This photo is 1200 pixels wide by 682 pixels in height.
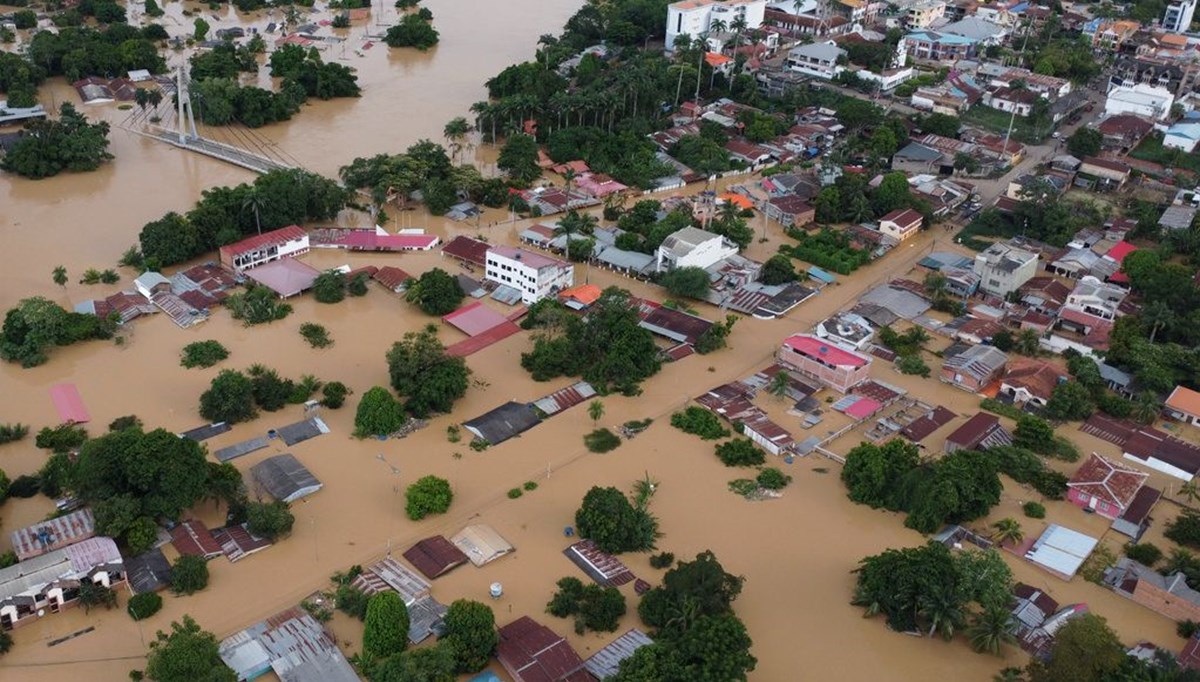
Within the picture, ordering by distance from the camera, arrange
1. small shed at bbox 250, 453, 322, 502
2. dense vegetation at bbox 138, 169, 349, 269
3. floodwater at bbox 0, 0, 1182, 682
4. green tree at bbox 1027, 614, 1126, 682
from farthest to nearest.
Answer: dense vegetation at bbox 138, 169, 349, 269 → small shed at bbox 250, 453, 322, 502 → floodwater at bbox 0, 0, 1182, 682 → green tree at bbox 1027, 614, 1126, 682

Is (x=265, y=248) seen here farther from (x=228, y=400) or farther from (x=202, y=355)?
(x=228, y=400)

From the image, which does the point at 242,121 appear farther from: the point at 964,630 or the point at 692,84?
the point at 964,630

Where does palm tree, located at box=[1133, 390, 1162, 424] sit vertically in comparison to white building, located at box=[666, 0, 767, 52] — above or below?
below

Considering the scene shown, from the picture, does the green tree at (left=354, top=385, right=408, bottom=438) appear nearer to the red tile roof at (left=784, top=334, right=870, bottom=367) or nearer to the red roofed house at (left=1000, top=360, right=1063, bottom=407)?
the red tile roof at (left=784, top=334, right=870, bottom=367)

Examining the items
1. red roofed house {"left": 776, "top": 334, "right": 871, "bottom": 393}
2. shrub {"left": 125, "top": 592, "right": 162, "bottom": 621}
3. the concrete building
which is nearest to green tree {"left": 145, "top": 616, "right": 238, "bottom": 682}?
shrub {"left": 125, "top": 592, "right": 162, "bottom": 621}

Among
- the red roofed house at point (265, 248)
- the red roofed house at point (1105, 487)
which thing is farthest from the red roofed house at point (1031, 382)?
the red roofed house at point (265, 248)

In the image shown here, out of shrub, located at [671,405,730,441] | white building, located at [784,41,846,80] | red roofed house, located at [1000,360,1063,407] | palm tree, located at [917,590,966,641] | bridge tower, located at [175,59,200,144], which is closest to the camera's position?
palm tree, located at [917,590,966,641]

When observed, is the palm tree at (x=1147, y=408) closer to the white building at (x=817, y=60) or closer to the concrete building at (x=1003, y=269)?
the concrete building at (x=1003, y=269)
